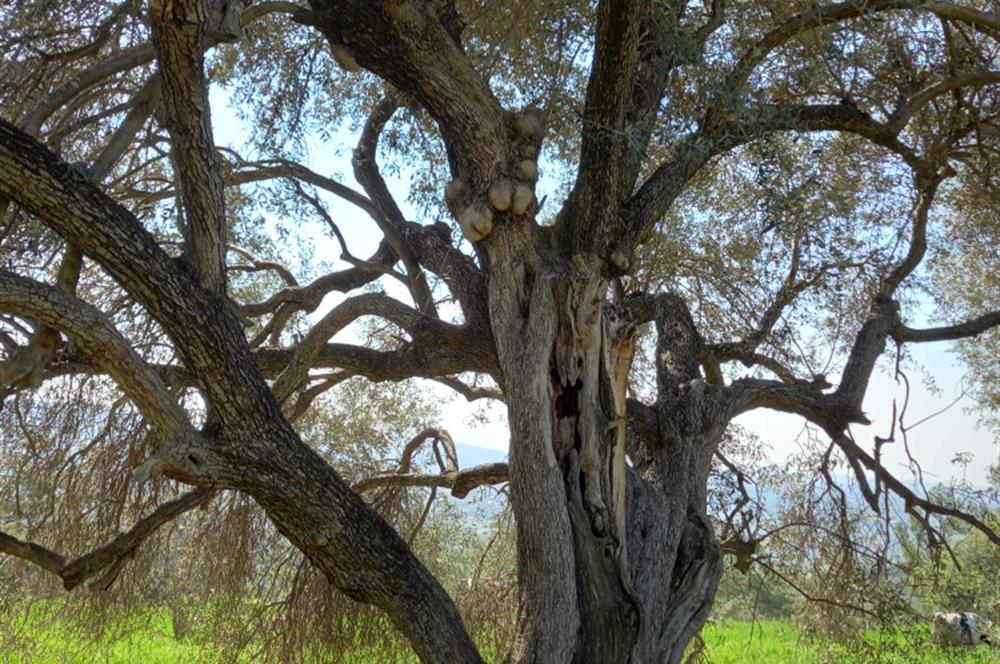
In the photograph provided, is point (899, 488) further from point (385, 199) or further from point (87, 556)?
point (87, 556)

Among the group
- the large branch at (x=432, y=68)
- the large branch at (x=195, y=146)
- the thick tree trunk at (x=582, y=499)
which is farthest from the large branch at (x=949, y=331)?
the large branch at (x=195, y=146)

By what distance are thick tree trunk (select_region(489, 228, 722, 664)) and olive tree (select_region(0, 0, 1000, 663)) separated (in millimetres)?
15

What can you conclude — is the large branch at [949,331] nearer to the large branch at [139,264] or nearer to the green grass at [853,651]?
the green grass at [853,651]

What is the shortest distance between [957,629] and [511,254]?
667 cm

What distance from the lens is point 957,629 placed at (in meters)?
8.74

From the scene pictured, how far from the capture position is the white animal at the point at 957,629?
8.07m

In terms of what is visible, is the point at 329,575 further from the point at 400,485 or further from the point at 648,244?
the point at 648,244

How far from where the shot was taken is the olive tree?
3971 mm

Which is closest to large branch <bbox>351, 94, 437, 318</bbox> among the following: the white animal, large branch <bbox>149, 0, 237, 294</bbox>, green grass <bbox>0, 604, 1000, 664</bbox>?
large branch <bbox>149, 0, 237, 294</bbox>

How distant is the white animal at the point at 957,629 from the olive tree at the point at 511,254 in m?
1.84

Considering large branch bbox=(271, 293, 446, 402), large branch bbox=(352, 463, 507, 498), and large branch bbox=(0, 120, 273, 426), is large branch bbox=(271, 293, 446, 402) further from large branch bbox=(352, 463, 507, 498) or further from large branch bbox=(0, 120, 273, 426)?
large branch bbox=(352, 463, 507, 498)

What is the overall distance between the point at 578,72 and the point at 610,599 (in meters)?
3.72

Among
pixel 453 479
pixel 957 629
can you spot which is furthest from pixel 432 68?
pixel 957 629

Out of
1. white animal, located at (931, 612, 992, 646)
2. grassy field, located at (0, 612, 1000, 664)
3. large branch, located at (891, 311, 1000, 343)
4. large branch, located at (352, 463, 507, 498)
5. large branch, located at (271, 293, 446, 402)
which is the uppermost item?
large branch, located at (891, 311, 1000, 343)
